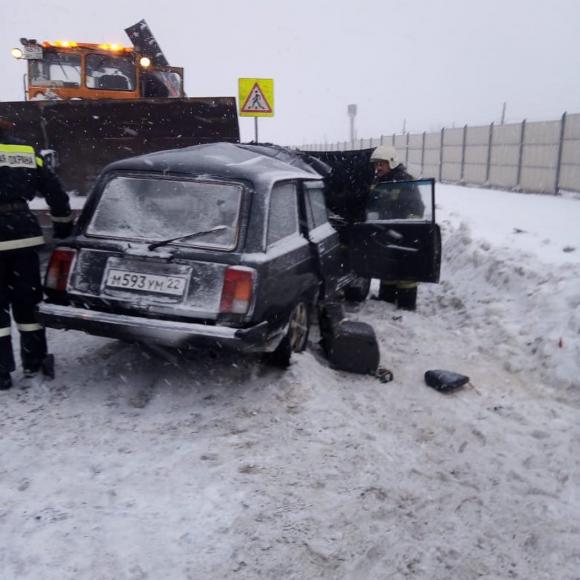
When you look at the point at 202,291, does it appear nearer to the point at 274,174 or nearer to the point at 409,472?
the point at 274,174

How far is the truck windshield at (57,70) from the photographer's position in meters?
9.54

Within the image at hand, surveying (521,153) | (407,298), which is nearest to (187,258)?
(407,298)

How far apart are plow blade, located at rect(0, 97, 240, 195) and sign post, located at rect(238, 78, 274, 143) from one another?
240 centimetres

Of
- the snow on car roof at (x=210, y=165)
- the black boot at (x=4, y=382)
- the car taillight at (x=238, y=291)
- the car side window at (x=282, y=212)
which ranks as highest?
the snow on car roof at (x=210, y=165)

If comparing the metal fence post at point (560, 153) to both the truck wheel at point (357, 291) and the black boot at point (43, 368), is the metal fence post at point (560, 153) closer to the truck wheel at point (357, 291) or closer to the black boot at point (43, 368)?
the truck wheel at point (357, 291)

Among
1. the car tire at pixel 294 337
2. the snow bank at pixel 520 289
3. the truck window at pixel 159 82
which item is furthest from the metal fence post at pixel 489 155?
the car tire at pixel 294 337

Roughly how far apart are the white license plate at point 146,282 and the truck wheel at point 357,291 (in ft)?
11.1

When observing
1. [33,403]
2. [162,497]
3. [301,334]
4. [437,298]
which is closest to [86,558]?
[162,497]

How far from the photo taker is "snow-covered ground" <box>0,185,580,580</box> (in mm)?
2426

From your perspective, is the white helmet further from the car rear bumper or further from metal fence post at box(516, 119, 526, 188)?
metal fence post at box(516, 119, 526, 188)

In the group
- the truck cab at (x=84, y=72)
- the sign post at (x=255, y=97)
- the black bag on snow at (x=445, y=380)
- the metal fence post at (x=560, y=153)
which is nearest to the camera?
the black bag on snow at (x=445, y=380)

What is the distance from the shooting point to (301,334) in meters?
4.67

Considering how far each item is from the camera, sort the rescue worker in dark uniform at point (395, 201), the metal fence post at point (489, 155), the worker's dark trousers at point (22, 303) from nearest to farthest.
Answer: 1. the worker's dark trousers at point (22, 303)
2. the rescue worker in dark uniform at point (395, 201)
3. the metal fence post at point (489, 155)

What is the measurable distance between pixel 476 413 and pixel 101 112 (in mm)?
6294
